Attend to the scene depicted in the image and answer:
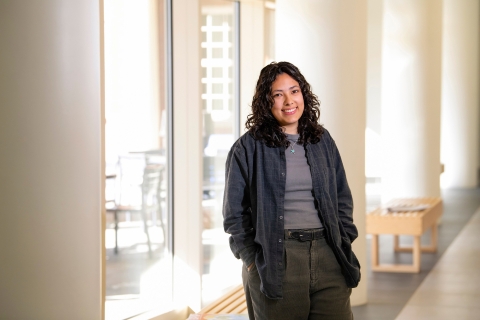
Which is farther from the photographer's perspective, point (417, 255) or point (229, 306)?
point (417, 255)

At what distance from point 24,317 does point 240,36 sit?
3144mm

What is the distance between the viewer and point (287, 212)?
8.83 ft

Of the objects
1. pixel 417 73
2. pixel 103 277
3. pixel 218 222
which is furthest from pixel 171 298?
pixel 417 73

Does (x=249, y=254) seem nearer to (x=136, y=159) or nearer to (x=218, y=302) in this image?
(x=218, y=302)

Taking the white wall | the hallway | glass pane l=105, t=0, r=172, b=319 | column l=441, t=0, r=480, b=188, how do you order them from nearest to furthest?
the white wall
glass pane l=105, t=0, r=172, b=319
the hallway
column l=441, t=0, r=480, b=188

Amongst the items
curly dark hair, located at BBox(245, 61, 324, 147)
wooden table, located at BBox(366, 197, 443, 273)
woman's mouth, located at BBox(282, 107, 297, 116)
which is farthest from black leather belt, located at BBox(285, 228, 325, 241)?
wooden table, located at BBox(366, 197, 443, 273)

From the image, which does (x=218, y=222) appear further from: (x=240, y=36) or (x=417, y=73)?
(x=417, y=73)

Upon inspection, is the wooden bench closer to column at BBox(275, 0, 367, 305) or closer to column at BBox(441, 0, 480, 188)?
column at BBox(275, 0, 367, 305)

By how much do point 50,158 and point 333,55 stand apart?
92.4 inches

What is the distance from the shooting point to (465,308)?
5.43m

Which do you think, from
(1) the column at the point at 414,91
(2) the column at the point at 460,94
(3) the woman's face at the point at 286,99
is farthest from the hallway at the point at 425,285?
(2) the column at the point at 460,94

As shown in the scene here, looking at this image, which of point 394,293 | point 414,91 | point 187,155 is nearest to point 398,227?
point 394,293

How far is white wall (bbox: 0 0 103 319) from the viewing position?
3.53 metres

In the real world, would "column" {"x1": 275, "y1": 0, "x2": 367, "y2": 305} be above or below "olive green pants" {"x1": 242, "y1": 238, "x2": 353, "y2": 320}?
above
